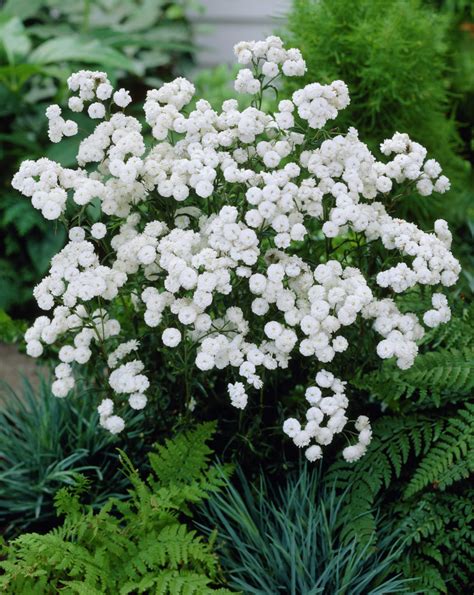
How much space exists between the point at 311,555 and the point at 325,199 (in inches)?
32.5

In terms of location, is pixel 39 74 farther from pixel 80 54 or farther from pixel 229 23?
pixel 229 23

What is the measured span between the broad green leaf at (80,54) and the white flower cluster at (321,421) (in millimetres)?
2387

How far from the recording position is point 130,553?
180cm

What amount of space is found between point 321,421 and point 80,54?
8.33 feet

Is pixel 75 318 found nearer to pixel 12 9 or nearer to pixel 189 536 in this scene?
pixel 189 536

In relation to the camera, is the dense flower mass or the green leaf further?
the green leaf

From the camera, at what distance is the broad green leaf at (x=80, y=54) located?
379 cm

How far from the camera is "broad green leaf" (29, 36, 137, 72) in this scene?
379 cm

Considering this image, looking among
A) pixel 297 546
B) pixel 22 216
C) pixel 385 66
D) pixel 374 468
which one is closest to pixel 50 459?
pixel 297 546

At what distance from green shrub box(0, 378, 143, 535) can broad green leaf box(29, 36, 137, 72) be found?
1846 mm

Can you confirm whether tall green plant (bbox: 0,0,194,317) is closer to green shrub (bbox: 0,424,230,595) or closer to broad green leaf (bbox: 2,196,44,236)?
broad green leaf (bbox: 2,196,44,236)

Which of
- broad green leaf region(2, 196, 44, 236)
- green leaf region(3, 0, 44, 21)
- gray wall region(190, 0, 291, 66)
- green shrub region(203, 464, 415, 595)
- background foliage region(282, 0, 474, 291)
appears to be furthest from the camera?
gray wall region(190, 0, 291, 66)

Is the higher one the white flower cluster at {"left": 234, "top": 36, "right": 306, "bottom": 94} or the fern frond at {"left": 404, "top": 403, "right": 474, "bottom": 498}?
the white flower cluster at {"left": 234, "top": 36, "right": 306, "bottom": 94}

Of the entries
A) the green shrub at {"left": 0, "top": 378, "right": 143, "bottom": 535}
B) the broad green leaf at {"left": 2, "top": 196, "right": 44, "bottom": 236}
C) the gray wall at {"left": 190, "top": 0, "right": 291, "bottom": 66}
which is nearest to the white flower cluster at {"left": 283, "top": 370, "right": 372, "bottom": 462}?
the green shrub at {"left": 0, "top": 378, "right": 143, "bottom": 535}
